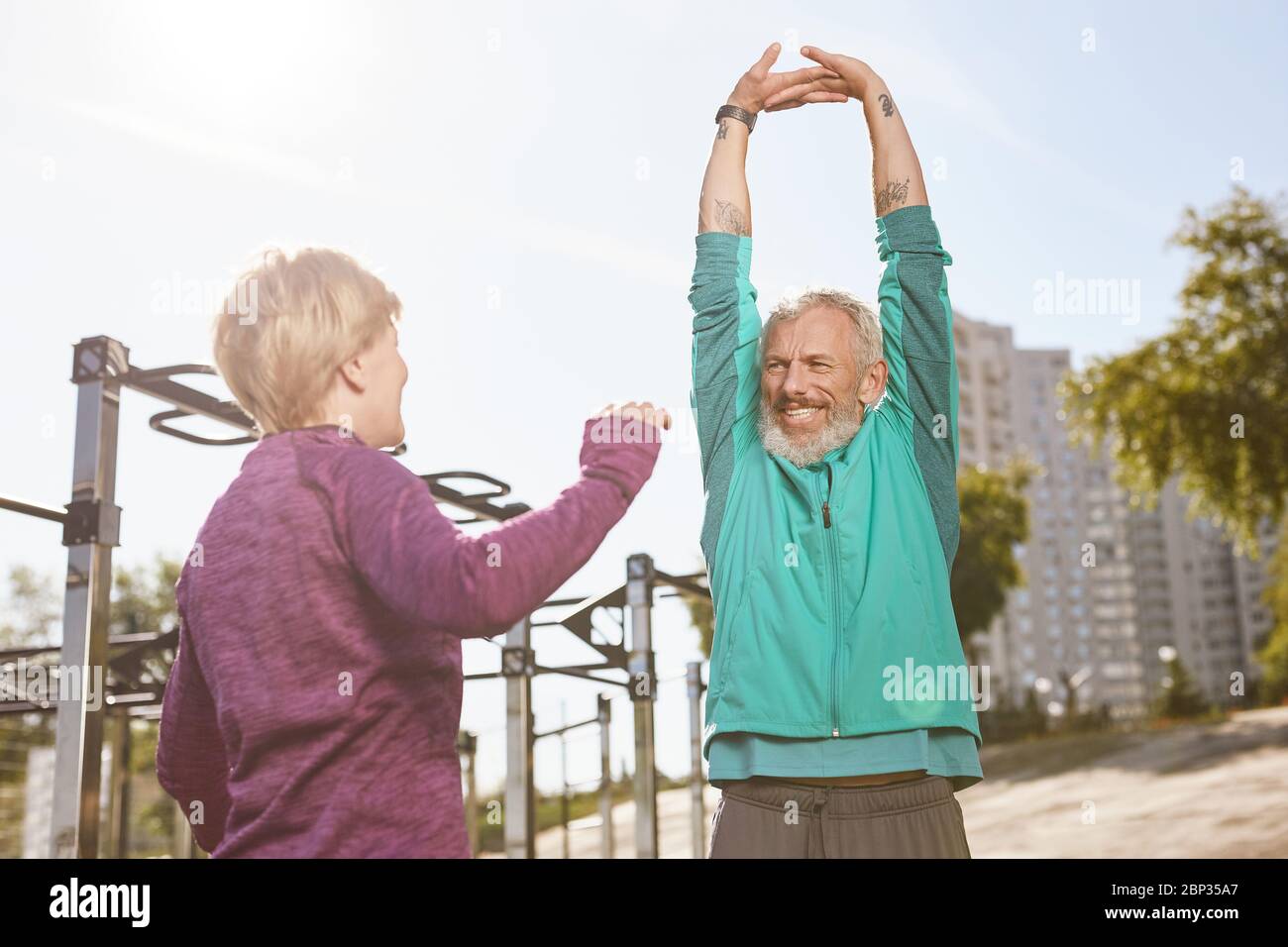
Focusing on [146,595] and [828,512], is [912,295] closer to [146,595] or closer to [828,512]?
[828,512]

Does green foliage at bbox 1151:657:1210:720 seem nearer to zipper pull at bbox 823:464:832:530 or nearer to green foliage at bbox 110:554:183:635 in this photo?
green foliage at bbox 110:554:183:635

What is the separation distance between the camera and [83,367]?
376cm

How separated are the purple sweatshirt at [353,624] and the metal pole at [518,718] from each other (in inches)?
159

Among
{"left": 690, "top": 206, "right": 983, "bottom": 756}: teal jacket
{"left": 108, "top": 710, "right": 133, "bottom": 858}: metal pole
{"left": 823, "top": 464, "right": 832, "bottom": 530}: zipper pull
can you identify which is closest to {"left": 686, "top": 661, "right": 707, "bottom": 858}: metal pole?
{"left": 108, "top": 710, "right": 133, "bottom": 858}: metal pole

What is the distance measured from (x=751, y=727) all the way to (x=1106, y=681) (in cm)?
9028

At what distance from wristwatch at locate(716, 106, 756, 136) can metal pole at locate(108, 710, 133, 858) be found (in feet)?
30.2

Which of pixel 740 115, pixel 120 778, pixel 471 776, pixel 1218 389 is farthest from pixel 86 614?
pixel 1218 389

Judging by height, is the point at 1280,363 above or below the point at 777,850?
above

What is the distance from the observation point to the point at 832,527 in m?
2.19

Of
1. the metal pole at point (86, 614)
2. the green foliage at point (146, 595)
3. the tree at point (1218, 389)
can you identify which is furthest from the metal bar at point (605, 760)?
the green foliage at point (146, 595)

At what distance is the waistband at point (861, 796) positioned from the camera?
2.05 metres

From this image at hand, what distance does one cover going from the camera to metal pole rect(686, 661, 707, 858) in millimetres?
8836
